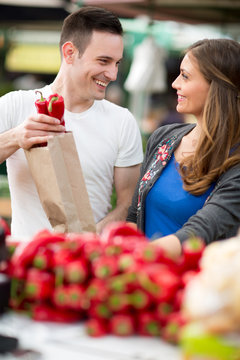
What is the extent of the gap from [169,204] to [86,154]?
58 cm

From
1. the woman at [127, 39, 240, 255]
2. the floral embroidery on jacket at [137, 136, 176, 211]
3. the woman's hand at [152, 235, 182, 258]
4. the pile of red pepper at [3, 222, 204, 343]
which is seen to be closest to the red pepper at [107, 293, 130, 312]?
the pile of red pepper at [3, 222, 204, 343]

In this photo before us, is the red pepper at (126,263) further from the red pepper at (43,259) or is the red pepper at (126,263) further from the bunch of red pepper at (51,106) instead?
the bunch of red pepper at (51,106)

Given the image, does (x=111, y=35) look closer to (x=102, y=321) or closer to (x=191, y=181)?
(x=191, y=181)

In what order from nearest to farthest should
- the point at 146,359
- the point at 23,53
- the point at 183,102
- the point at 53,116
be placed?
the point at 146,359 < the point at 53,116 < the point at 183,102 < the point at 23,53

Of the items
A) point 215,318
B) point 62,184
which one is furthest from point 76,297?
point 62,184

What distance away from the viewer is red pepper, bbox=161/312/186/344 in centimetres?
156

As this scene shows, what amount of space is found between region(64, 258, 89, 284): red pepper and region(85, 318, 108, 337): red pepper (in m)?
0.12

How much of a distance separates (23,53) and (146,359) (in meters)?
12.7

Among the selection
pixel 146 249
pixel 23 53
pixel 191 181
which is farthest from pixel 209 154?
pixel 23 53

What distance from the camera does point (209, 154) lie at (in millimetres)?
2850

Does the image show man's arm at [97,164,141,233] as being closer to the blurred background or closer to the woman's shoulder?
the woman's shoulder

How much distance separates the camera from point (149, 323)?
162 cm

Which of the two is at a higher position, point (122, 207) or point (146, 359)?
point (122, 207)

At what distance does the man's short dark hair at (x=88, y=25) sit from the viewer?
10.9ft
